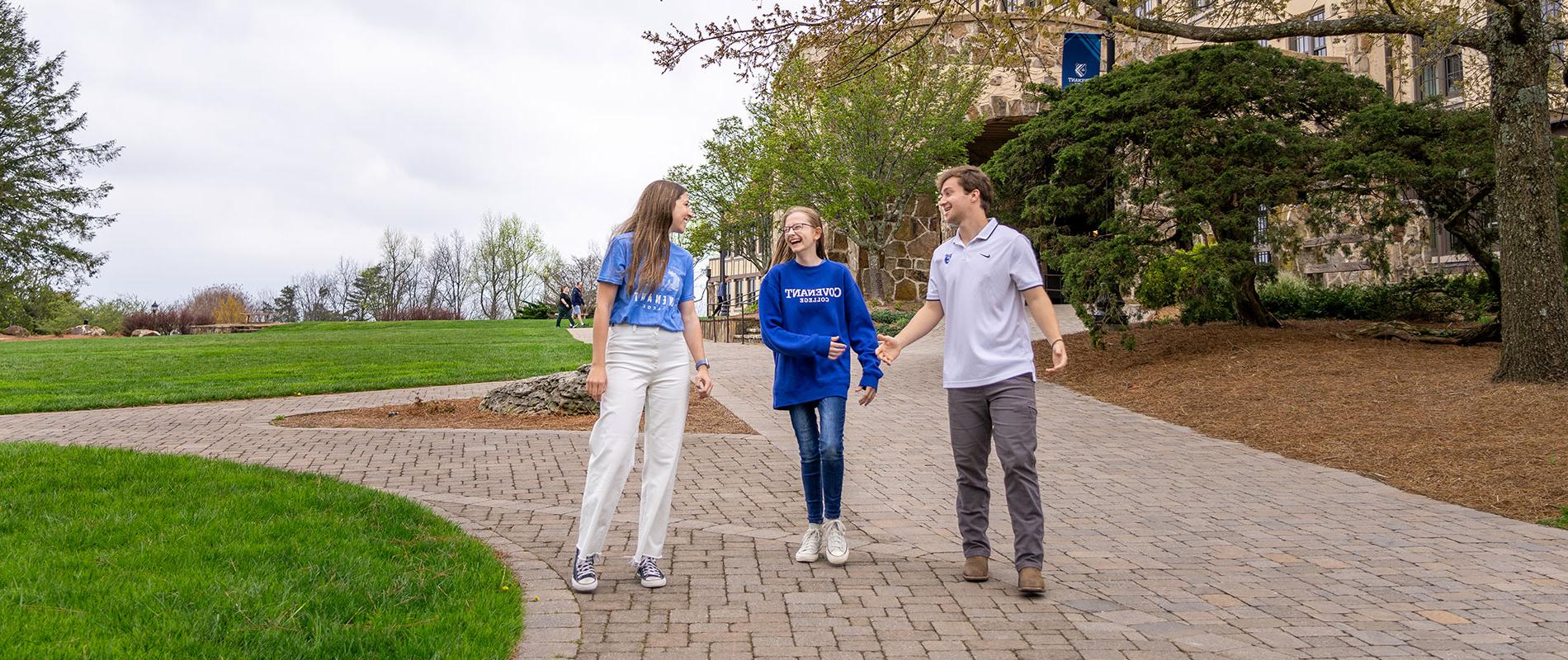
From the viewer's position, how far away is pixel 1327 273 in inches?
960

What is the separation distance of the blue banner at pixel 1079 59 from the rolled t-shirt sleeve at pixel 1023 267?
21.2 meters

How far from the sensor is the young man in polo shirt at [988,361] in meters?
4.75

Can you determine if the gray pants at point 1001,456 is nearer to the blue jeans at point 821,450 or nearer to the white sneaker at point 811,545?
the blue jeans at point 821,450

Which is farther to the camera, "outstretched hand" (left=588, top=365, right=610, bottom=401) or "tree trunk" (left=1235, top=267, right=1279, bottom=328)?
"tree trunk" (left=1235, top=267, right=1279, bottom=328)

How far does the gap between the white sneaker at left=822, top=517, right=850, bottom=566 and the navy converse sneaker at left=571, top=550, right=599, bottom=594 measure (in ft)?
3.75

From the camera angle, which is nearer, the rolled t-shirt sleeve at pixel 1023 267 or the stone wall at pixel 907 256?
the rolled t-shirt sleeve at pixel 1023 267

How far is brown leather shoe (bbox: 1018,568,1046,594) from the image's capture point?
15.3 ft

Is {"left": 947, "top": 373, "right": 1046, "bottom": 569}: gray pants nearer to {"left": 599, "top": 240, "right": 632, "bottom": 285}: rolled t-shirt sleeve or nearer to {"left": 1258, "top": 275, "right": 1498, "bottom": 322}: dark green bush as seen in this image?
{"left": 599, "top": 240, "right": 632, "bottom": 285}: rolled t-shirt sleeve

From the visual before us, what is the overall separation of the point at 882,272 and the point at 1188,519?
23536 millimetres

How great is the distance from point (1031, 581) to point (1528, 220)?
858 cm

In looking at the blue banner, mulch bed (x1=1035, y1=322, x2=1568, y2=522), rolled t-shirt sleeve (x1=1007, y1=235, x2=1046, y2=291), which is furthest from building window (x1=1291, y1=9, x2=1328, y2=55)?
rolled t-shirt sleeve (x1=1007, y1=235, x2=1046, y2=291)

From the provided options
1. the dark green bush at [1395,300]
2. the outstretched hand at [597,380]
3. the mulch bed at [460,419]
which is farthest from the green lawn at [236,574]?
the dark green bush at [1395,300]

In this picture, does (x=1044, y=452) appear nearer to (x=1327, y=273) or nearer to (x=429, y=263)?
(x=1327, y=273)

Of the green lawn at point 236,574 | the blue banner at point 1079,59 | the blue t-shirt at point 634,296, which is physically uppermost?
the blue banner at point 1079,59
